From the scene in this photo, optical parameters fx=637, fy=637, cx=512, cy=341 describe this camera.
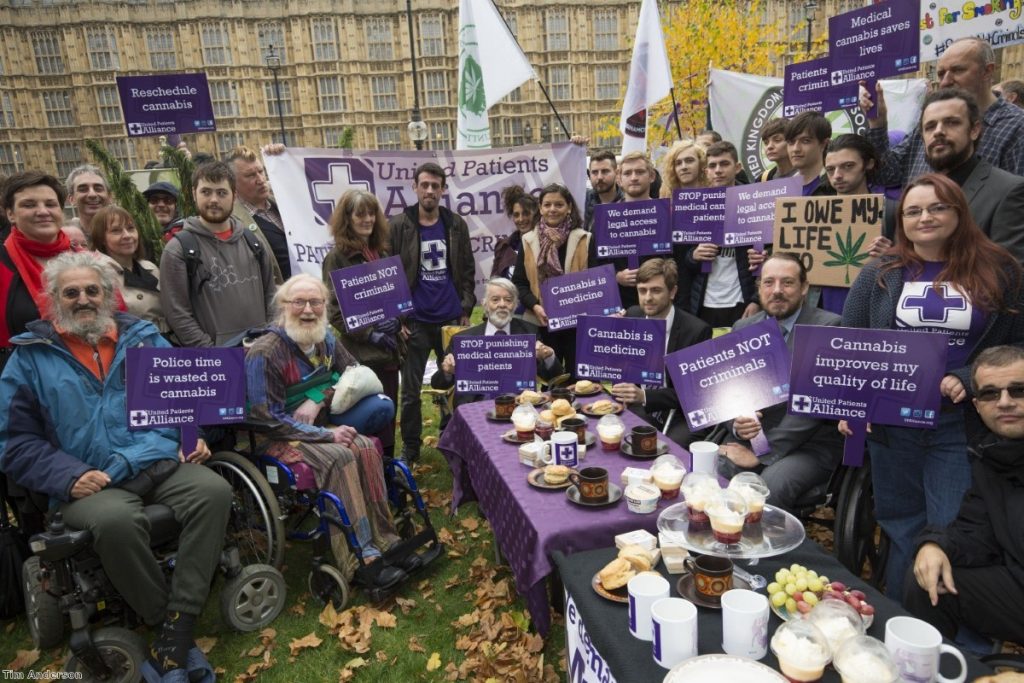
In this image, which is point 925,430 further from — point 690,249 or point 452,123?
point 452,123

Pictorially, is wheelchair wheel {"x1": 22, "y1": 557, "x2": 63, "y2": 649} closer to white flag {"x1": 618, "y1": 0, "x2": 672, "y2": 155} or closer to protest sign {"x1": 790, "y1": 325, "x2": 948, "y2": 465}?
protest sign {"x1": 790, "y1": 325, "x2": 948, "y2": 465}

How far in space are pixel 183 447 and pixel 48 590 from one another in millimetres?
820

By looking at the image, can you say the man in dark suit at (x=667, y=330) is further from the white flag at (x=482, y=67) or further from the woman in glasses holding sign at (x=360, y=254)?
the white flag at (x=482, y=67)

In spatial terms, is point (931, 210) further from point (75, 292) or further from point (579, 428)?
point (75, 292)

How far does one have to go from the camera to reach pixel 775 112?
30.3 feet

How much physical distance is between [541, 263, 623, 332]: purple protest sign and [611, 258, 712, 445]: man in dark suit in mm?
343

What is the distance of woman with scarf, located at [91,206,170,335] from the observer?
4.01 metres

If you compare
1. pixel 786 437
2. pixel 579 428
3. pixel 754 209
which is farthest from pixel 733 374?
pixel 754 209

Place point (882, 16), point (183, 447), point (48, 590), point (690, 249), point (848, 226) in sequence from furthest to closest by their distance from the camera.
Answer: point (690, 249) < point (882, 16) < point (848, 226) < point (183, 447) < point (48, 590)

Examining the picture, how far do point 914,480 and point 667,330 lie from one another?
1.66 metres

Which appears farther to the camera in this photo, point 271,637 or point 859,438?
point 271,637

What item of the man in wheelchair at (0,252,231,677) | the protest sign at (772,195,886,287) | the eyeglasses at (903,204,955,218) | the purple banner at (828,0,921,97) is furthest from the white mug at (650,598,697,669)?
the purple banner at (828,0,921,97)

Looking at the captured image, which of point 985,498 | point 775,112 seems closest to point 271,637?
point 985,498

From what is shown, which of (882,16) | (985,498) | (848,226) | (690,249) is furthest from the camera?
(690,249)
